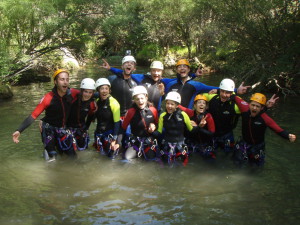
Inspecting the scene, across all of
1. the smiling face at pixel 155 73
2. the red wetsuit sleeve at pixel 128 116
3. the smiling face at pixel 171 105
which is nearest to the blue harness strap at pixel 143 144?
the red wetsuit sleeve at pixel 128 116

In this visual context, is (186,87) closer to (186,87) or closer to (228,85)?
(186,87)

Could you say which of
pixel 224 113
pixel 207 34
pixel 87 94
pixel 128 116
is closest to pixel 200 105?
pixel 224 113

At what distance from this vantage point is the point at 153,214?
17.1 feet

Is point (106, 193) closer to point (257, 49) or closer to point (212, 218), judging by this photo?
point (212, 218)

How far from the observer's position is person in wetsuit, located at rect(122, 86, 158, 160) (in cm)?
717

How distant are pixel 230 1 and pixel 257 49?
9.50 feet

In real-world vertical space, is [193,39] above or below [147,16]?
below

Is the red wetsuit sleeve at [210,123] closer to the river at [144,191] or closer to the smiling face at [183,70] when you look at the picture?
the river at [144,191]

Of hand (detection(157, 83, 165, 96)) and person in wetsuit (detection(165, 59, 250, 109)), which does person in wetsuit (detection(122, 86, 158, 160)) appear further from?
person in wetsuit (detection(165, 59, 250, 109))

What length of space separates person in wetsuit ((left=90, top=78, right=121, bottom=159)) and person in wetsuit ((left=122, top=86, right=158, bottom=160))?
0.30m

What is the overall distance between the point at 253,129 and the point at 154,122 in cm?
234

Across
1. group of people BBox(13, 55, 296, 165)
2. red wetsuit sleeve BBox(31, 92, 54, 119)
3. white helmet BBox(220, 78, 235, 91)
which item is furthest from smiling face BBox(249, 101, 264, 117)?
red wetsuit sleeve BBox(31, 92, 54, 119)

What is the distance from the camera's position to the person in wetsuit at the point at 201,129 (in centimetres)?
693

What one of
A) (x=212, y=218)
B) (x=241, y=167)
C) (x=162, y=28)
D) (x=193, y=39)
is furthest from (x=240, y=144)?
(x=162, y=28)
